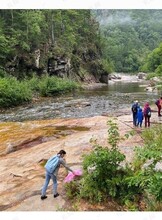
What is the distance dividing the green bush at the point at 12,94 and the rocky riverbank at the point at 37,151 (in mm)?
13487

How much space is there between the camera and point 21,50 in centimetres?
5253

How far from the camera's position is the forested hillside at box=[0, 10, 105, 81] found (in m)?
51.6

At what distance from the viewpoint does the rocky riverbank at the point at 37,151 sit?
33.2 ft

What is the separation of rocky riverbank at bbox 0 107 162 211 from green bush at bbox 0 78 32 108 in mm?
13487

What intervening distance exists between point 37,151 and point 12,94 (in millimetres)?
22080

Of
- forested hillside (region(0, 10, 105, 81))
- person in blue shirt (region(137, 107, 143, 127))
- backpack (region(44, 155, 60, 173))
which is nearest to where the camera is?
backpack (region(44, 155, 60, 173))

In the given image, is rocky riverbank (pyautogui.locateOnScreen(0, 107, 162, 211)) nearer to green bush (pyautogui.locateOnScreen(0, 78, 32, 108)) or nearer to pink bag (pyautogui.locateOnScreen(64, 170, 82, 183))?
pink bag (pyautogui.locateOnScreen(64, 170, 82, 183))

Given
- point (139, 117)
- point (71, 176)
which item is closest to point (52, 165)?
point (71, 176)

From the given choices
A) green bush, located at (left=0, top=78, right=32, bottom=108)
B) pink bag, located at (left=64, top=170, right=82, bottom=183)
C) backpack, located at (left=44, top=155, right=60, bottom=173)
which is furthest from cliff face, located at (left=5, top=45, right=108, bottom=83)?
backpack, located at (left=44, top=155, right=60, bottom=173)

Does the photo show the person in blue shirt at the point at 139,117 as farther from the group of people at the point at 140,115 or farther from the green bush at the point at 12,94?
the green bush at the point at 12,94

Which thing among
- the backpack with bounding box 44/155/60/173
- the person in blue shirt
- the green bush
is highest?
the backpack with bounding box 44/155/60/173

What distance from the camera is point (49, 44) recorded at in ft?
205
